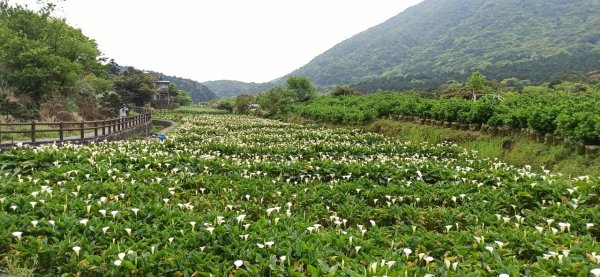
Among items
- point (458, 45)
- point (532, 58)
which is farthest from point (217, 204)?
point (458, 45)

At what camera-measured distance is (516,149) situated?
1625 centimetres

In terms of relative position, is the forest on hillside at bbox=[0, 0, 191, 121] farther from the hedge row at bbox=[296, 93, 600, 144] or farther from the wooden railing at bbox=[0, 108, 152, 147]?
the hedge row at bbox=[296, 93, 600, 144]

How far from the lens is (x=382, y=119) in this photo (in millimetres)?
32375

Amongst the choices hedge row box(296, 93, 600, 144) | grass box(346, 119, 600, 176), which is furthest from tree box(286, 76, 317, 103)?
grass box(346, 119, 600, 176)

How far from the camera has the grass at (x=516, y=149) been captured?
12.6 metres

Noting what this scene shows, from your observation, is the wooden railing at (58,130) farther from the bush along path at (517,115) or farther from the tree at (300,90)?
the tree at (300,90)

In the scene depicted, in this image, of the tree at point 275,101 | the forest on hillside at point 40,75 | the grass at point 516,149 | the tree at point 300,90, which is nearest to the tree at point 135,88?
the forest on hillside at point 40,75

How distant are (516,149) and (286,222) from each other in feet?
43.6

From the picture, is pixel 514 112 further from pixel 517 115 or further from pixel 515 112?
pixel 517 115

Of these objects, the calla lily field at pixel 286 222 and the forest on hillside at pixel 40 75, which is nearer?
the calla lily field at pixel 286 222

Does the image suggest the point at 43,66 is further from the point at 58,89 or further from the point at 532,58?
the point at 532,58

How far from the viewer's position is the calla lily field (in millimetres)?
4738

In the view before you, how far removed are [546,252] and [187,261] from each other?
453 cm

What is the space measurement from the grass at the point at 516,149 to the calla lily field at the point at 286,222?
11.3ft
